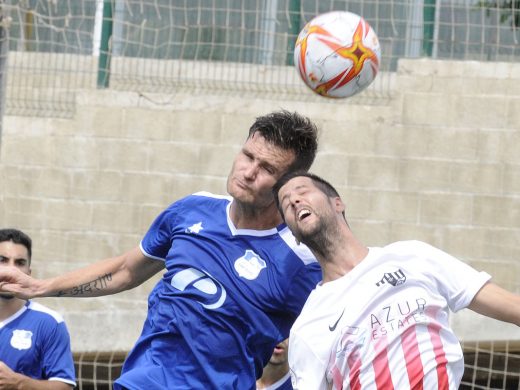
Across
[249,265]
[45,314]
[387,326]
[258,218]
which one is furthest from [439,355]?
[45,314]

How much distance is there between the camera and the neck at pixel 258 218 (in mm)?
4543


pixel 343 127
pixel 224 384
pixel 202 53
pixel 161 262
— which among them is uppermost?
pixel 202 53

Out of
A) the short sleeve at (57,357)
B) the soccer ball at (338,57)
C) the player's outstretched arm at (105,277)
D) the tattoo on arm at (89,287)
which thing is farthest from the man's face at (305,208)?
the short sleeve at (57,357)

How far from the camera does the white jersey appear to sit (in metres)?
3.88

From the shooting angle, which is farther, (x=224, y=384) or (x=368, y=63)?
(x=368, y=63)

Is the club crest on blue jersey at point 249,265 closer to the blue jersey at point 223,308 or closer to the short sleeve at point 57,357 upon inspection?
the blue jersey at point 223,308

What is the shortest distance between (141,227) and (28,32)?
6.68 feet

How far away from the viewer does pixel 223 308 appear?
4.41 meters

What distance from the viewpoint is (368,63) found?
559 centimetres

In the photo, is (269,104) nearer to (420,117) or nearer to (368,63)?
(420,117)

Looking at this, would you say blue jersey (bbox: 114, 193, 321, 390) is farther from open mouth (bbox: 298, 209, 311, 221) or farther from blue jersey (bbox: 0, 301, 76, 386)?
blue jersey (bbox: 0, 301, 76, 386)

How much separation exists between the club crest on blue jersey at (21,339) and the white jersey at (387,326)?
2793 millimetres

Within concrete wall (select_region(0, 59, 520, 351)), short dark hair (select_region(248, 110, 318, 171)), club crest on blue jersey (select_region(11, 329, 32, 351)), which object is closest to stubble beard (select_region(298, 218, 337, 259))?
short dark hair (select_region(248, 110, 318, 171))

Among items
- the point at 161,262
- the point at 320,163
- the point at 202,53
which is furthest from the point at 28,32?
the point at 161,262
